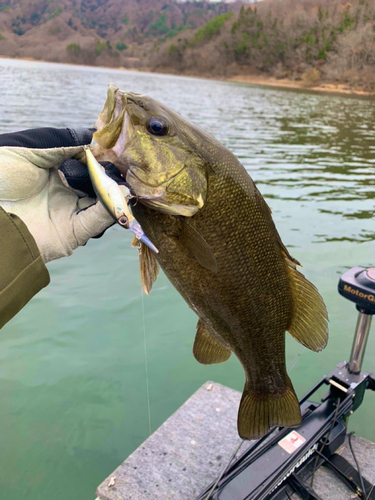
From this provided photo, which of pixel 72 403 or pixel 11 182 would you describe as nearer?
pixel 11 182

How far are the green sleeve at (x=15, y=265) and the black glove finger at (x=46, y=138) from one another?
446 millimetres

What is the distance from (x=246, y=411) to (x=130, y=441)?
70.9 inches

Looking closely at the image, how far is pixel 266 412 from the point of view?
234 cm

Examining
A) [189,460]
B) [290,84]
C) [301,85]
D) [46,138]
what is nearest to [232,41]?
[290,84]

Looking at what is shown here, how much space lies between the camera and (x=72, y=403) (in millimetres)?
4086

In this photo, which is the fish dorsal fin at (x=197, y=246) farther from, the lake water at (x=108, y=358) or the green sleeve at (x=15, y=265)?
the lake water at (x=108, y=358)

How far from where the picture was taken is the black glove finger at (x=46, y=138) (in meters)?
2.12

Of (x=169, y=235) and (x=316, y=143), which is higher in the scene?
(x=169, y=235)

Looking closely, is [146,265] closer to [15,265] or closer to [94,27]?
[15,265]

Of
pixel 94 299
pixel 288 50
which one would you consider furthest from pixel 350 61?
pixel 94 299

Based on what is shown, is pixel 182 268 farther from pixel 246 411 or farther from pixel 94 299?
pixel 94 299

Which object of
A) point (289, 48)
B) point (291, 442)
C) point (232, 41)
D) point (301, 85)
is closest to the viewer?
point (291, 442)

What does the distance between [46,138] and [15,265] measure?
28.5 inches

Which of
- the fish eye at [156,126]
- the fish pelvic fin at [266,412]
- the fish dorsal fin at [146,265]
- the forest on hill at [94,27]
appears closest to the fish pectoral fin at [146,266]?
the fish dorsal fin at [146,265]
